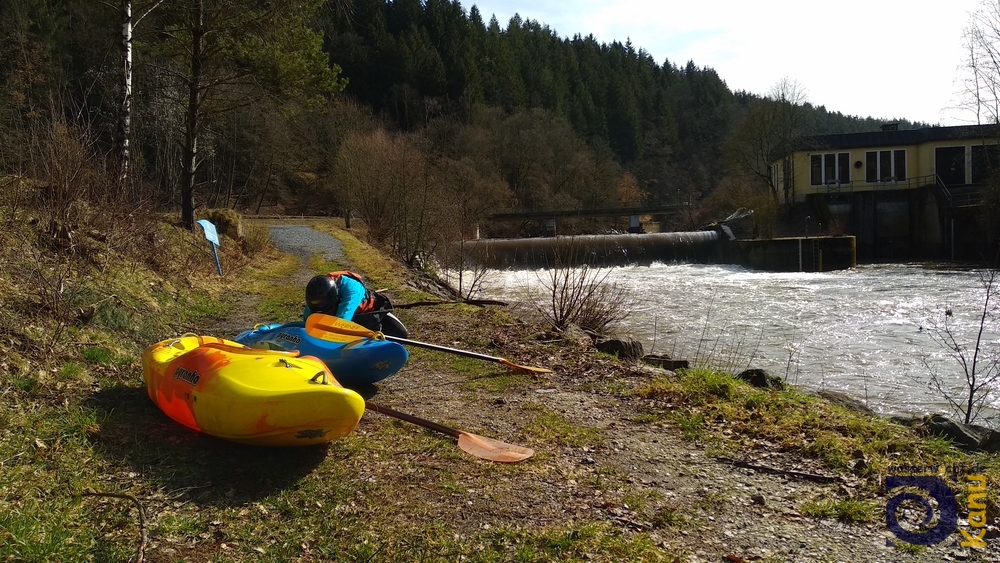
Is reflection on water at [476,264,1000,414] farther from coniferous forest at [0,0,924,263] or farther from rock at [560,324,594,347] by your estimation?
coniferous forest at [0,0,924,263]

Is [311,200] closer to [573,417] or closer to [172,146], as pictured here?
[172,146]

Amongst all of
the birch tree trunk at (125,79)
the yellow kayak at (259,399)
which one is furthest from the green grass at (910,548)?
the birch tree trunk at (125,79)

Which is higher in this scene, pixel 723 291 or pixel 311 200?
pixel 311 200

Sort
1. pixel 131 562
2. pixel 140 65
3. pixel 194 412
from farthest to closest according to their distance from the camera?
pixel 140 65 < pixel 194 412 < pixel 131 562

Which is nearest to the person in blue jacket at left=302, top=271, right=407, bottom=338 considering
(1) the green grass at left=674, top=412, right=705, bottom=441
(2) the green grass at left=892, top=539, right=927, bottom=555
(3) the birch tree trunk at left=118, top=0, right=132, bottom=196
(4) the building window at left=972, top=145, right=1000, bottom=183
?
(1) the green grass at left=674, top=412, right=705, bottom=441

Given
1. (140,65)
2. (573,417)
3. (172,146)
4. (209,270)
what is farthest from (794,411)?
(172,146)

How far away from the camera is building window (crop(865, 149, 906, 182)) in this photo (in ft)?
110

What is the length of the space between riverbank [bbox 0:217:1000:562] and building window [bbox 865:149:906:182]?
33.8 metres

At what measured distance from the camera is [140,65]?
12859 mm

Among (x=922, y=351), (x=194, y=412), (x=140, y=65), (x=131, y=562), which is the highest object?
(x=140, y=65)

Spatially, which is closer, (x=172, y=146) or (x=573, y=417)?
(x=573, y=417)

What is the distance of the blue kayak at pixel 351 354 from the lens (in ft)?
17.1

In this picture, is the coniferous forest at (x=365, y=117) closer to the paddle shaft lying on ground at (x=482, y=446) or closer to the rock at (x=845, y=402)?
the paddle shaft lying on ground at (x=482, y=446)

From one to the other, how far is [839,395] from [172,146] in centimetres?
2301
